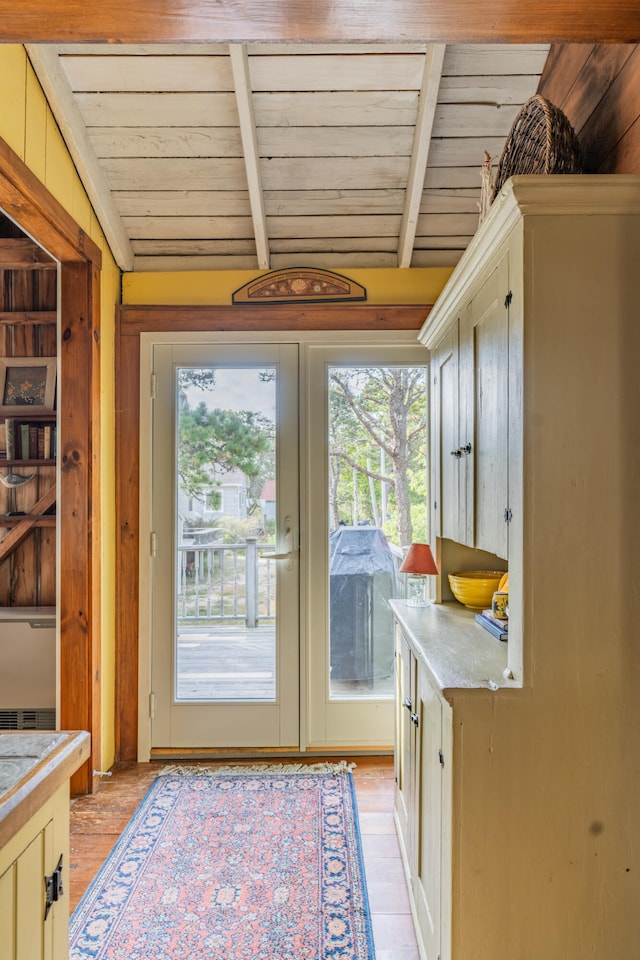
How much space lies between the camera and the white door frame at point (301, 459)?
10.2 ft

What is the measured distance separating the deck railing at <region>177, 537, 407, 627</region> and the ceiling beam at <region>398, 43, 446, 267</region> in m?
1.49

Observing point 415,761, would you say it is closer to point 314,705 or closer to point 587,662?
point 587,662

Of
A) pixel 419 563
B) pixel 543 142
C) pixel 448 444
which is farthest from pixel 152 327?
pixel 543 142

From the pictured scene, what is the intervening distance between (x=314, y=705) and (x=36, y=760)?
2.20 m

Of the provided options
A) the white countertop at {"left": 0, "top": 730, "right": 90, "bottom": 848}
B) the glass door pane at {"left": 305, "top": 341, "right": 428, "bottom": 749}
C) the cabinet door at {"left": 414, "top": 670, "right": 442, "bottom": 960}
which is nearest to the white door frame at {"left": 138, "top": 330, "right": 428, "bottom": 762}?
the glass door pane at {"left": 305, "top": 341, "right": 428, "bottom": 749}

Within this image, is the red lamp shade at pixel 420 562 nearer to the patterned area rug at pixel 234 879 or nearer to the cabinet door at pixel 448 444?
the cabinet door at pixel 448 444

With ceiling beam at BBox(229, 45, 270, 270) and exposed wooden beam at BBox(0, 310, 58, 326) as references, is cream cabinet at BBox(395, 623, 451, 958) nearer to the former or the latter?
ceiling beam at BBox(229, 45, 270, 270)

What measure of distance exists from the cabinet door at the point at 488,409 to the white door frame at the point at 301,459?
1.09 metres

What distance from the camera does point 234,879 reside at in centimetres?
214

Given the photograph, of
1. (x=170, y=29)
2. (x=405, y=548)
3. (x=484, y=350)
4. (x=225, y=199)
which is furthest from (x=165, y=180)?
(x=405, y=548)

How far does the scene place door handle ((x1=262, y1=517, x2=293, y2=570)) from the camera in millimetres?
3146

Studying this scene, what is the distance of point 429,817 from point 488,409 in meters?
1.14

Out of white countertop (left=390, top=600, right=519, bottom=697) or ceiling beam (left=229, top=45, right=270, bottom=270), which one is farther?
ceiling beam (left=229, top=45, right=270, bottom=270)

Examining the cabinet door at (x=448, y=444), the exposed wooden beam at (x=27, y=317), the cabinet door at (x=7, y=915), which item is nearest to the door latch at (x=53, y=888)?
the cabinet door at (x=7, y=915)
